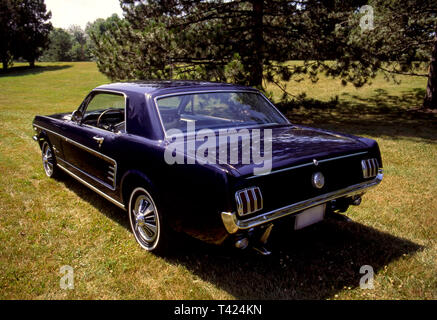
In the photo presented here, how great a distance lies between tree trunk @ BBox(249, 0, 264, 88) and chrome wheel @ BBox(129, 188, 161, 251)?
6.52 m

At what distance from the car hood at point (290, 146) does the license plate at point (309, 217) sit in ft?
1.39

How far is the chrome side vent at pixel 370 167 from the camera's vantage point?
3.03m

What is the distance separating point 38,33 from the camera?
138 ft

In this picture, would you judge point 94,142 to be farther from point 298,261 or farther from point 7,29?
point 7,29

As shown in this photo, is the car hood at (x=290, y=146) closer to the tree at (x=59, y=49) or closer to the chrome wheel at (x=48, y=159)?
the chrome wheel at (x=48, y=159)

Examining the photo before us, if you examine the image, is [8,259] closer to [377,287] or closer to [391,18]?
[377,287]

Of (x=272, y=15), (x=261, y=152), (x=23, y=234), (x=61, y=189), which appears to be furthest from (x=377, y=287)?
(x=272, y=15)

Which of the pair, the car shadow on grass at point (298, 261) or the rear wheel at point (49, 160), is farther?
→ the rear wheel at point (49, 160)

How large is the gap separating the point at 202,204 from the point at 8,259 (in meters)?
2.04

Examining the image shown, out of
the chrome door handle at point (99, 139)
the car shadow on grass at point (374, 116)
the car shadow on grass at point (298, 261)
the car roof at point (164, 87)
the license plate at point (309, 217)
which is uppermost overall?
the car roof at point (164, 87)

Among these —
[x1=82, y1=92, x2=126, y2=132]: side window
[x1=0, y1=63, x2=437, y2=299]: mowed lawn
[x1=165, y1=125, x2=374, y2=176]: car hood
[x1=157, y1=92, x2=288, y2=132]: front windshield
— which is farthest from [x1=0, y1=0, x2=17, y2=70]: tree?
[x1=165, y1=125, x2=374, y2=176]: car hood

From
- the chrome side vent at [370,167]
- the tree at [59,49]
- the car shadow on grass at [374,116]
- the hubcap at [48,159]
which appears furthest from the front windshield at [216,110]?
the tree at [59,49]

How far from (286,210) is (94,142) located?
88.2 inches

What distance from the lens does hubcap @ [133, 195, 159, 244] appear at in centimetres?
306
